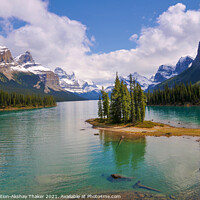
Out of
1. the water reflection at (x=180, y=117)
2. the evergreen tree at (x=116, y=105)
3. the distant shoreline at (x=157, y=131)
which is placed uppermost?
the evergreen tree at (x=116, y=105)

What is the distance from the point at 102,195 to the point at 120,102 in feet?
184

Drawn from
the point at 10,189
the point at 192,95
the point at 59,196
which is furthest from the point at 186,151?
the point at 192,95

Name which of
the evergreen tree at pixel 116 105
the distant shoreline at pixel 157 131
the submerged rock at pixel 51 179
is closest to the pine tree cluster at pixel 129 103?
the evergreen tree at pixel 116 105

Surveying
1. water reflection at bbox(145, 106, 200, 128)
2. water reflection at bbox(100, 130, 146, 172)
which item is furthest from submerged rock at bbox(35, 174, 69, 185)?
water reflection at bbox(145, 106, 200, 128)

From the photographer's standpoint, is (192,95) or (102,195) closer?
(102,195)

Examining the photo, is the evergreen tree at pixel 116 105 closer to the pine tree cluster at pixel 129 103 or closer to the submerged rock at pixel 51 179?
the pine tree cluster at pixel 129 103

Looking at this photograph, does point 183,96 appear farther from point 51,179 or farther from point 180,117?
point 51,179

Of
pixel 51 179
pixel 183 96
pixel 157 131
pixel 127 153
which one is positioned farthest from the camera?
pixel 183 96

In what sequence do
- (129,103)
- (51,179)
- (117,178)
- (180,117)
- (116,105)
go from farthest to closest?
(180,117) → (116,105) → (129,103) → (51,179) → (117,178)

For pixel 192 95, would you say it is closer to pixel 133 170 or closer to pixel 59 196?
pixel 133 170

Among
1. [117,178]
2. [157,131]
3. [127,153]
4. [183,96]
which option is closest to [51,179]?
[117,178]

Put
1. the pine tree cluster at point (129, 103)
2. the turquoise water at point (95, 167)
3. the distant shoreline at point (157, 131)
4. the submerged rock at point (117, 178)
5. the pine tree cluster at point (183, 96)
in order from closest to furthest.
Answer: the turquoise water at point (95, 167), the submerged rock at point (117, 178), the distant shoreline at point (157, 131), the pine tree cluster at point (129, 103), the pine tree cluster at point (183, 96)

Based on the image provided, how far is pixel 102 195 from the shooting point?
17297 mm

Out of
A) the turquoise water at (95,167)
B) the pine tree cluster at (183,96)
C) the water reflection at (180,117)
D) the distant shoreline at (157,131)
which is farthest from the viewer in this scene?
the pine tree cluster at (183,96)
